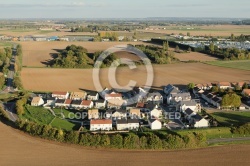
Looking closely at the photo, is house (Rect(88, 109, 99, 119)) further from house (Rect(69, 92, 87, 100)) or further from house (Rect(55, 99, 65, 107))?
house (Rect(69, 92, 87, 100))

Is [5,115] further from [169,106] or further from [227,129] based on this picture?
[227,129]

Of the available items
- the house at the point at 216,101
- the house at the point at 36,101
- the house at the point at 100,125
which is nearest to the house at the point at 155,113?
the house at the point at 100,125

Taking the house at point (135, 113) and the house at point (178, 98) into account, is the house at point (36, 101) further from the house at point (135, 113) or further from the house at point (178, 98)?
the house at point (178, 98)

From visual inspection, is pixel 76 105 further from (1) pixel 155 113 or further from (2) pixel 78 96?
(1) pixel 155 113

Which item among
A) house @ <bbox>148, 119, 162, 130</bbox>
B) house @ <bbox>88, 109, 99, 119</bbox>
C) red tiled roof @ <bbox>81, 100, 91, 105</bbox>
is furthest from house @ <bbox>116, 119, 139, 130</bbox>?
red tiled roof @ <bbox>81, 100, 91, 105</bbox>

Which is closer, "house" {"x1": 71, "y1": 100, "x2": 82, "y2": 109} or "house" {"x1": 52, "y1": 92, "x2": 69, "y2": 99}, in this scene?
"house" {"x1": 71, "y1": 100, "x2": 82, "y2": 109}

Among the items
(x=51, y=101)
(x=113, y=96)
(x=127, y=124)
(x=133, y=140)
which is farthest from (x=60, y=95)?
(x=133, y=140)
